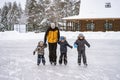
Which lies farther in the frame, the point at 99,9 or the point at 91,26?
the point at 99,9

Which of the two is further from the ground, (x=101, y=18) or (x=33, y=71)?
(x=101, y=18)

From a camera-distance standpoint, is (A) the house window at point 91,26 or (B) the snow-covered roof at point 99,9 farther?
(A) the house window at point 91,26

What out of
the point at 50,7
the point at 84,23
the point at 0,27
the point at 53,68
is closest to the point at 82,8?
the point at 84,23

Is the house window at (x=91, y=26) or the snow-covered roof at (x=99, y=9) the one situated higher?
the snow-covered roof at (x=99, y=9)

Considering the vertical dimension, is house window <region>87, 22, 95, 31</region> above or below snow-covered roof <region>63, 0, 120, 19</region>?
below

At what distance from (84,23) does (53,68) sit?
37.5 metres

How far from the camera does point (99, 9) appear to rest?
4841 centimetres

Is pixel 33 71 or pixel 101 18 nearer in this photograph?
pixel 33 71

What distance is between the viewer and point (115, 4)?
48938mm

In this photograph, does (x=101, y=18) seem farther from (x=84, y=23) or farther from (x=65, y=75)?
(x=65, y=75)

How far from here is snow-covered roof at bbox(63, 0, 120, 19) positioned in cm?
4735

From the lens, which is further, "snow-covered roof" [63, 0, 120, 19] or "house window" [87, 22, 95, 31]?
"house window" [87, 22, 95, 31]

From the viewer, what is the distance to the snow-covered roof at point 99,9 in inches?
1864

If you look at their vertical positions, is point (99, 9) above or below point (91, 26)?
above
